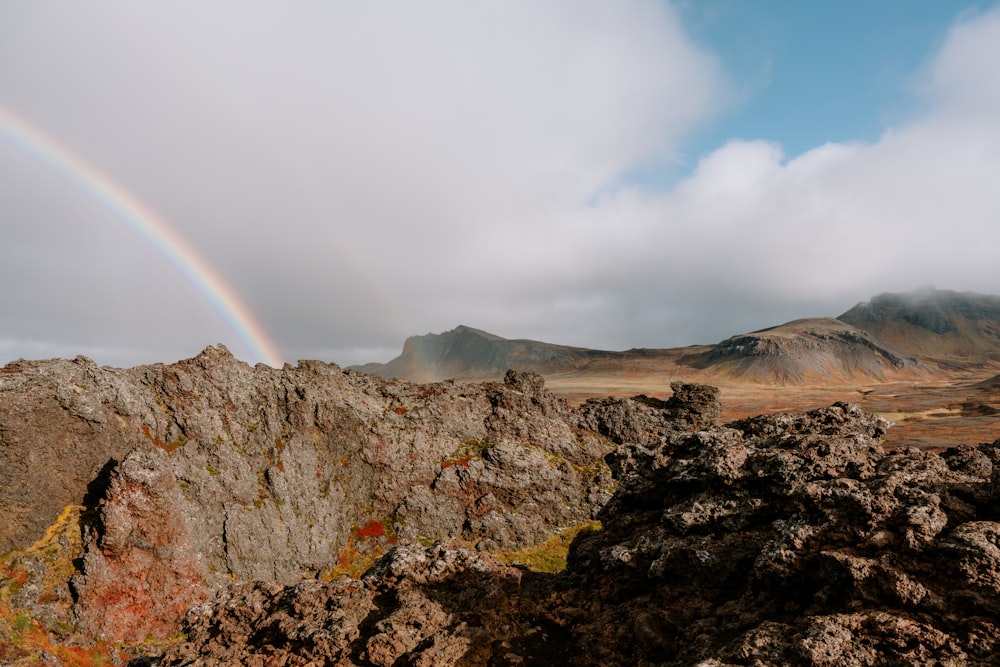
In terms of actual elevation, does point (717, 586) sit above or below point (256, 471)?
below

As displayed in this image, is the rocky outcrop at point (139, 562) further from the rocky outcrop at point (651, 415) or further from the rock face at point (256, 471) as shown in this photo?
the rocky outcrop at point (651, 415)

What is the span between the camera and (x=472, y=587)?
1808 cm

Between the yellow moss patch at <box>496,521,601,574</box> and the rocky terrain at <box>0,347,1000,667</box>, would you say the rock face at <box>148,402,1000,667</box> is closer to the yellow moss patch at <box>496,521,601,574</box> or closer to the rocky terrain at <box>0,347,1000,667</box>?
the rocky terrain at <box>0,347,1000,667</box>

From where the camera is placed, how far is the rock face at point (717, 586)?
10.3 metres

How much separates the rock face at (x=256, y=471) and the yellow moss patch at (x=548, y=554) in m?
0.77

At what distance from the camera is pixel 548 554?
41250 mm

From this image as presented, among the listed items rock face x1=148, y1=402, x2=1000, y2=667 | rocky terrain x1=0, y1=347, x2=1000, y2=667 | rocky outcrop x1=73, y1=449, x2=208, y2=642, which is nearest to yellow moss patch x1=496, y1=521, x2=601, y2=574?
rocky terrain x1=0, y1=347, x2=1000, y2=667

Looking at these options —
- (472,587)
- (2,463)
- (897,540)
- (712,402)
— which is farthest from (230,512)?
(712,402)

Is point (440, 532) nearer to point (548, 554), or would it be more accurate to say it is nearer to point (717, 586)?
point (548, 554)

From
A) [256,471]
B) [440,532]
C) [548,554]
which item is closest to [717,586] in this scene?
[548,554]

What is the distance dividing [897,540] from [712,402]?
183 ft

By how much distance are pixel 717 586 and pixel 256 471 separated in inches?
1285

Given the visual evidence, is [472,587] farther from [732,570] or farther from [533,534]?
[533,534]

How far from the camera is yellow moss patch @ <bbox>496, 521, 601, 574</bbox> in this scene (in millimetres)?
38406
